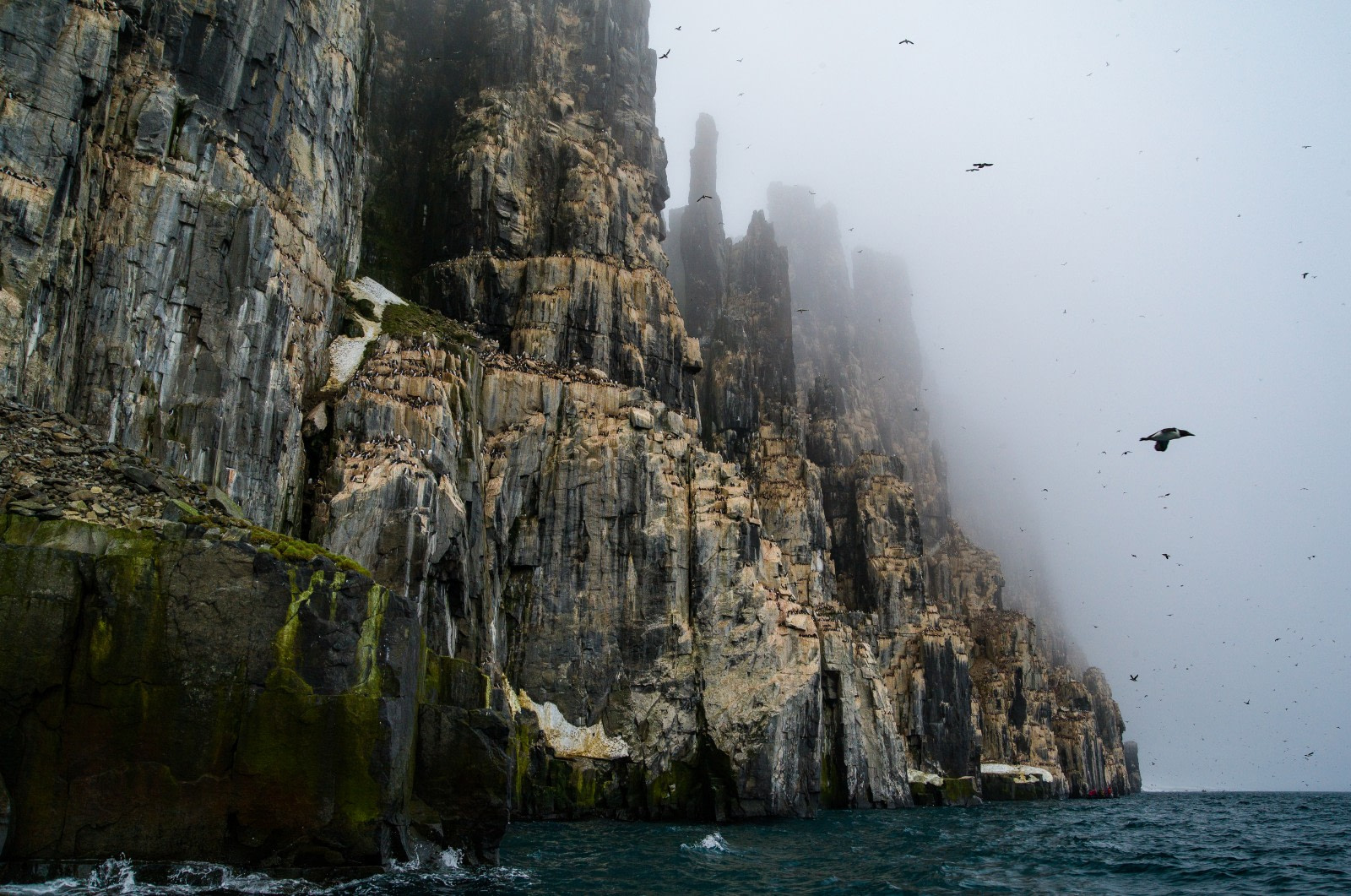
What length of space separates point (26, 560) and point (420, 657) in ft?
32.6

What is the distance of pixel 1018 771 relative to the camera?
111 m

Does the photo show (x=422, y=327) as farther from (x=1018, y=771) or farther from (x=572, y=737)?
(x=1018, y=771)

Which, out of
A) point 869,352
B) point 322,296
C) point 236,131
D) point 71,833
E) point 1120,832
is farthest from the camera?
point 869,352

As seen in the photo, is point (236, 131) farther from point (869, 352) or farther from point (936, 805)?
point (869, 352)

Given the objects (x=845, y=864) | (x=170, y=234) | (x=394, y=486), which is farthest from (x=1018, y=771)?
(x=170, y=234)

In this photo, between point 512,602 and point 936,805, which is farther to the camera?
point 936,805

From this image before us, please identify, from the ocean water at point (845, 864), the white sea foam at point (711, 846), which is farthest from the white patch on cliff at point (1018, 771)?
the white sea foam at point (711, 846)

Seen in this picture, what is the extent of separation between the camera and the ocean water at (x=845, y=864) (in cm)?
2250

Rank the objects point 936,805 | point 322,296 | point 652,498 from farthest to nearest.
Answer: point 936,805 < point 652,498 < point 322,296

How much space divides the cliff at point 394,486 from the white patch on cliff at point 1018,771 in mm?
2768

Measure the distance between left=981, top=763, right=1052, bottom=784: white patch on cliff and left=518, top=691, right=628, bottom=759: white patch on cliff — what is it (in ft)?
208

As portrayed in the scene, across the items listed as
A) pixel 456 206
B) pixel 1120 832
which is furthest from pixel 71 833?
pixel 456 206

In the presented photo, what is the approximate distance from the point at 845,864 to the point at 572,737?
23.2m

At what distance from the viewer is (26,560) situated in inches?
838
